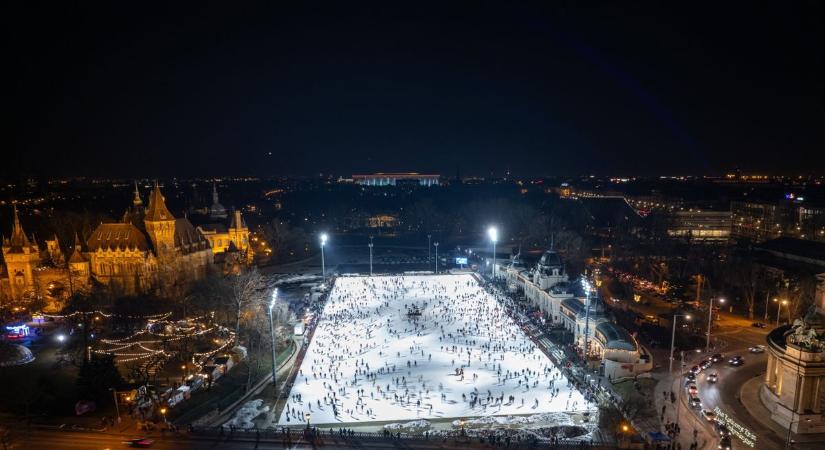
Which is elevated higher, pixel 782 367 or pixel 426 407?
pixel 782 367

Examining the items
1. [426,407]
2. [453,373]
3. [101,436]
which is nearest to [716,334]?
[453,373]

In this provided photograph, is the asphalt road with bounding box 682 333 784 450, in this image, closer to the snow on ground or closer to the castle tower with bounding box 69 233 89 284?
the snow on ground

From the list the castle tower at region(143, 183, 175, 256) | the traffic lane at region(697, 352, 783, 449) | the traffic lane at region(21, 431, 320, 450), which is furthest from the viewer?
the castle tower at region(143, 183, 175, 256)

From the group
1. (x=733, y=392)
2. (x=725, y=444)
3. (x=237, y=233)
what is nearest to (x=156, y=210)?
(x=237, y=233)

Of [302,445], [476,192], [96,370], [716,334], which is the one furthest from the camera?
[476,192]

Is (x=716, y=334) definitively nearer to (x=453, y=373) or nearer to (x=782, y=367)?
(x=782, y=367)

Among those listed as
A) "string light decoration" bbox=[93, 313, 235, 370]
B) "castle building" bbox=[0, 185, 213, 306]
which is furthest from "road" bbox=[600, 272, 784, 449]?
"castle building" bbox=[0, 185, 213, 306]

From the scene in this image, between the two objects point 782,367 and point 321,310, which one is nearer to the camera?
point 782,367

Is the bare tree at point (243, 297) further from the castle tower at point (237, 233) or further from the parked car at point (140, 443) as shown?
the castle tower at point (237, 233)
